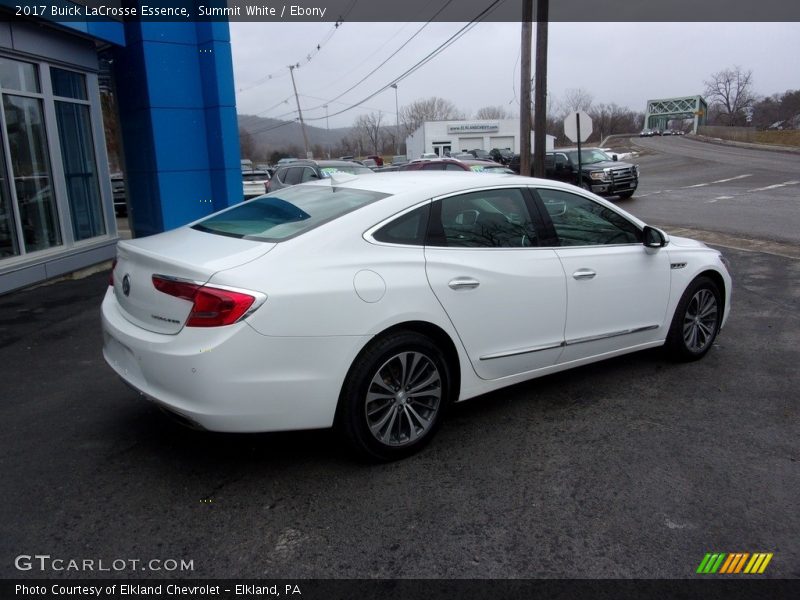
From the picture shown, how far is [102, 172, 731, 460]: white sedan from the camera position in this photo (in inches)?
123

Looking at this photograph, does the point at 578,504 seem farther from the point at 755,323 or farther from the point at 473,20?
the point at 473,20

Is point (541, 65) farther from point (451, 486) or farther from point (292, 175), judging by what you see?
point (451, 486)

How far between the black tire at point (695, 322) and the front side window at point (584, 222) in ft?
2.41

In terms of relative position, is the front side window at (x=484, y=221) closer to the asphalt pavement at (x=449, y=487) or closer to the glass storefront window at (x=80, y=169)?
the asphalt pavement at (x=449, y=487)

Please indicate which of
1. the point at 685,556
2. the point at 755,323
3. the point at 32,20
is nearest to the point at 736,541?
the point at 685,556

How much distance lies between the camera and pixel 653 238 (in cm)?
484

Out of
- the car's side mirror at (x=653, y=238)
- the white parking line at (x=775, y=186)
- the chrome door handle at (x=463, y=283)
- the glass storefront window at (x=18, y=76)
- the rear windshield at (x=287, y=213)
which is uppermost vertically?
the glass storefront window at (x=18, y=76)

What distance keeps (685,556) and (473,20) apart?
2025 cm

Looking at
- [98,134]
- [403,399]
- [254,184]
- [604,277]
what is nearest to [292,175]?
[254,184]

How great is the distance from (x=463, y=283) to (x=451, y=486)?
117cm

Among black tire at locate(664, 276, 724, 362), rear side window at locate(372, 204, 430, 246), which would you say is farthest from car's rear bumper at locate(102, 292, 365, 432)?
black tire at locate(664, 276, 724, 362)

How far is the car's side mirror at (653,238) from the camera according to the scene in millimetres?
4789

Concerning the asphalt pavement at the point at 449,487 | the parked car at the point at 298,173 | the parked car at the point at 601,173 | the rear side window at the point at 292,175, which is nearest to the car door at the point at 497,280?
the asphalt pavement at the point at 449,487

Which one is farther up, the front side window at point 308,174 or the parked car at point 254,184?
the front side window at point 308,174
